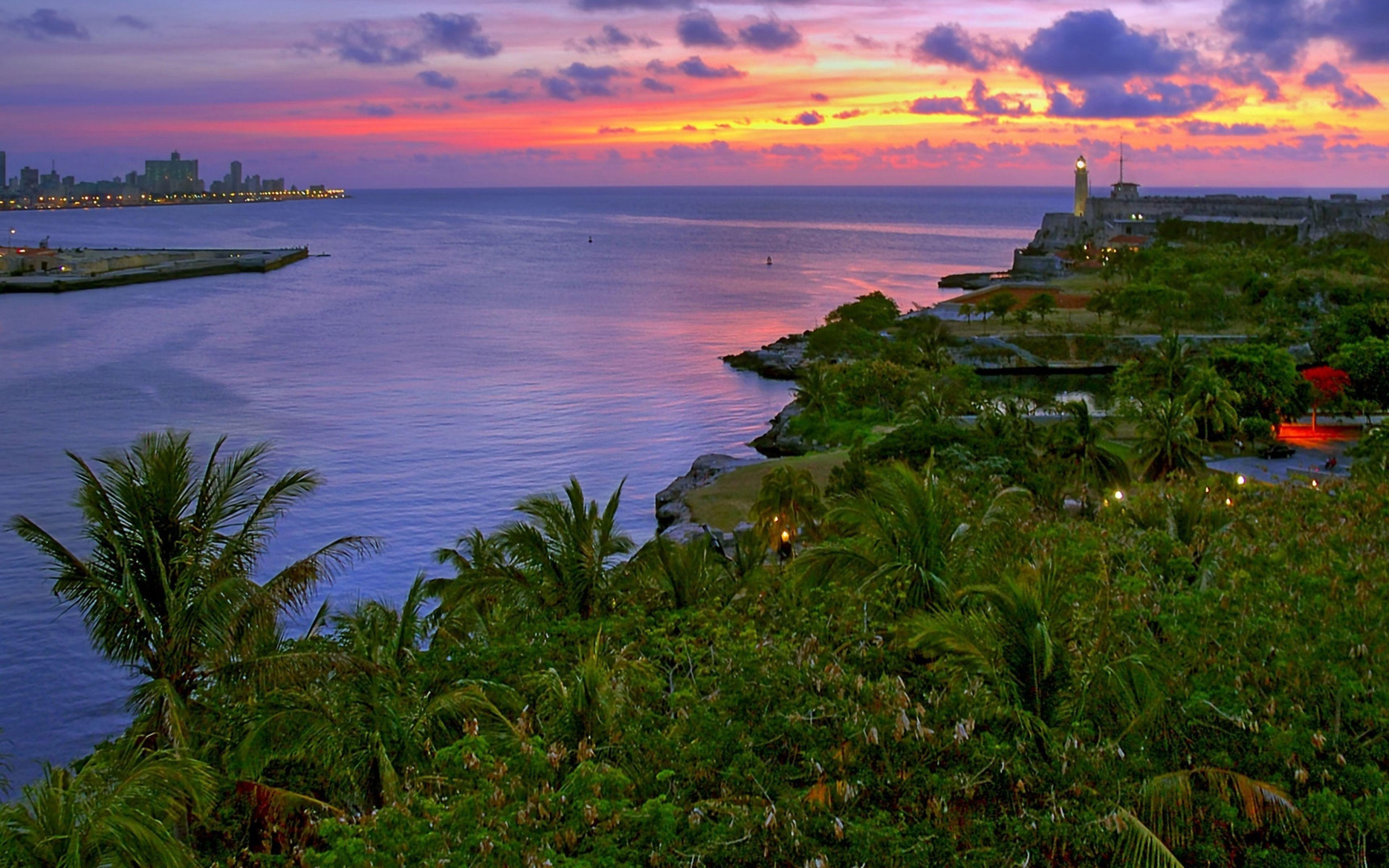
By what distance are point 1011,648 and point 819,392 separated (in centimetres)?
4144

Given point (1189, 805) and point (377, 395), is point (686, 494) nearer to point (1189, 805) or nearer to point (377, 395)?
point (377, 395)

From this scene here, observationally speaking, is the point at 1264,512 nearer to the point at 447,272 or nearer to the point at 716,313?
the point at 716,313

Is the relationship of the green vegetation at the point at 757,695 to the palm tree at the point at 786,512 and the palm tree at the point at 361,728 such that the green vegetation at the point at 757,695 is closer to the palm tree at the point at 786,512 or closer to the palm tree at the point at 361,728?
the palm tree at the point at 361,728

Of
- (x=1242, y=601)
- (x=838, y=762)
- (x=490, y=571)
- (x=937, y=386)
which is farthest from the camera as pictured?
(x=937, y=386)

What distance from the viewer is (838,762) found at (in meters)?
11.1

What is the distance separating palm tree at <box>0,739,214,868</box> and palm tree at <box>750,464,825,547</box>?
62.5ft

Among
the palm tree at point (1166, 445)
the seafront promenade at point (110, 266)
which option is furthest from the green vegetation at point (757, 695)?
the seafront promenade at point (110, 266)

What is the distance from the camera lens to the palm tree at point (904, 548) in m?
16.1

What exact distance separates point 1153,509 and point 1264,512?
5.97 ft

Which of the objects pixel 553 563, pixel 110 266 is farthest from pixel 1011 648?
pixel 110 266

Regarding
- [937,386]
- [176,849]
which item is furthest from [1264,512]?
[937,386]

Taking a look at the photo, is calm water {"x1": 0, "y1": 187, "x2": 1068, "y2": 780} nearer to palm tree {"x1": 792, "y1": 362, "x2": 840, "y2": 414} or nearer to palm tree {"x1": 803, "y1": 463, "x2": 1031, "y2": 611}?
palm tree {"x1": 792, "y1": 362, "x2": 840, "y2": 414}

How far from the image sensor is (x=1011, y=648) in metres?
12.7

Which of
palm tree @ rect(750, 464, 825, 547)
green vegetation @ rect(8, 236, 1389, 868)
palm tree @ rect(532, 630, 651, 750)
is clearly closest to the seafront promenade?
palm tree @ rect(750, 464, 825, 547)
